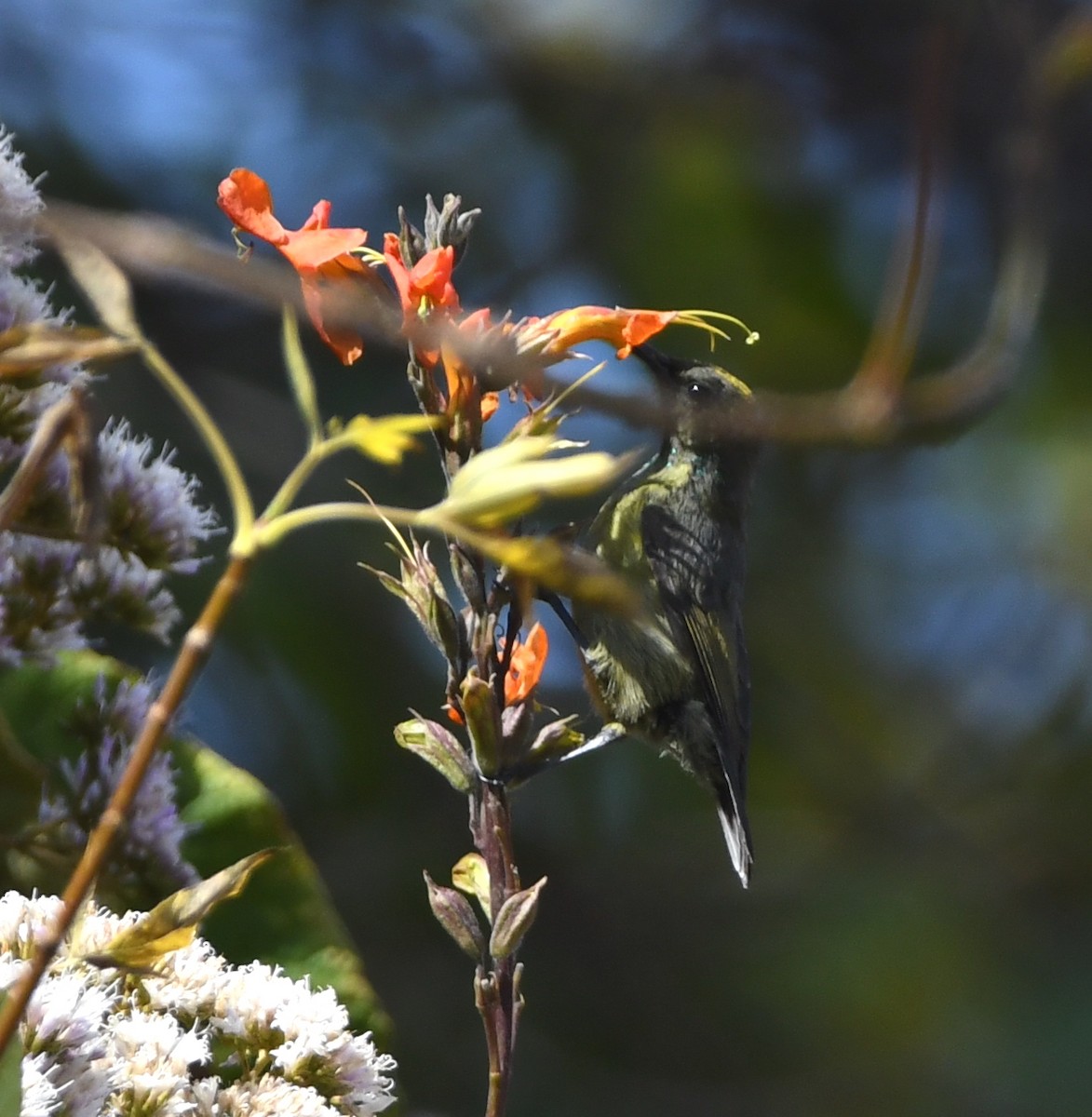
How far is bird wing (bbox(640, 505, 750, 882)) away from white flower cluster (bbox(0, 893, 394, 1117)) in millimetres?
1387

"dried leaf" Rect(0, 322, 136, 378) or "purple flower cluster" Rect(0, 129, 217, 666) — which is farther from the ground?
"purple flower cluster" Rect(0, 129, 217, 666)

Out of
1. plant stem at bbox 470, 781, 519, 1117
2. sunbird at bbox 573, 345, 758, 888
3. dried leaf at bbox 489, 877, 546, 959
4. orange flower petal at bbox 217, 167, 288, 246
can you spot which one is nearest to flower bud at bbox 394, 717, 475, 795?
plant stem at bbox 470, 781, 519, 1117

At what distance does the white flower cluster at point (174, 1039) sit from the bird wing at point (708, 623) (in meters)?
1.39

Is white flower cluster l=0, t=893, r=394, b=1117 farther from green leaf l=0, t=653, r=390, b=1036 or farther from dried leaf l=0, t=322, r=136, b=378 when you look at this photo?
dried leaf l=0, t=322, r=136, b=378

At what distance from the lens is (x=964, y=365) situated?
2.19 ft

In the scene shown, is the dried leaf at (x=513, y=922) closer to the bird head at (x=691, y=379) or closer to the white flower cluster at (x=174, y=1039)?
the white flower cluster at (x=174, y=1039)

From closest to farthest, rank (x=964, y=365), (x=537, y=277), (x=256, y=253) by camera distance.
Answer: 1. (x=964, y=365)
2. (x=256, y=253)
3. (x=537, y=277)

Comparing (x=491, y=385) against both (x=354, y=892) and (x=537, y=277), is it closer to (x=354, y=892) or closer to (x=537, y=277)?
(x=354, y=892)

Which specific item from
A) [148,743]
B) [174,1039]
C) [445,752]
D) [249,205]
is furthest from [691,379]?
[148,743]

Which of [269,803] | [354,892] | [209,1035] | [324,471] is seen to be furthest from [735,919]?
[209,1035]

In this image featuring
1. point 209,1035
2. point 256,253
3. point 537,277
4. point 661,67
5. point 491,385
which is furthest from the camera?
point 661,67

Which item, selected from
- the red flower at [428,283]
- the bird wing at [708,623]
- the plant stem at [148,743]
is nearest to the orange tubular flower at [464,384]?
the red flower at [428,283]

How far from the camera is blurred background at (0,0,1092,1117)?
13.1 feet

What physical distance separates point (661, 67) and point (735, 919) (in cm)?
253
